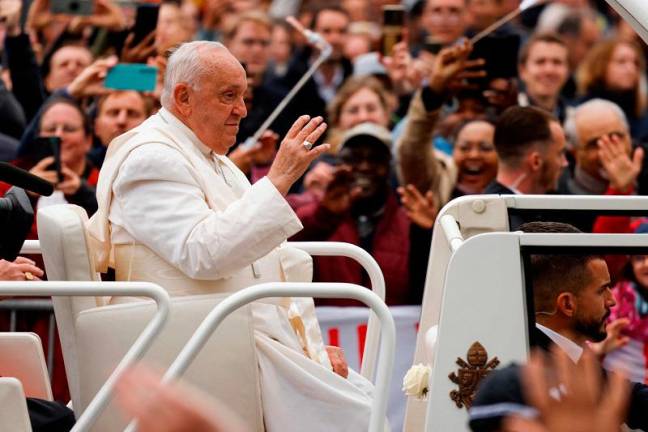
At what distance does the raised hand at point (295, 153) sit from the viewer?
14.4 feet

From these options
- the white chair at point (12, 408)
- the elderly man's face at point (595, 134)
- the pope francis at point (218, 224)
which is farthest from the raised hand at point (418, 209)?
the white chair at point (12, 408)

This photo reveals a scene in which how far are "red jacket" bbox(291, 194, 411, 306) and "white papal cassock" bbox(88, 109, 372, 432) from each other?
2.96m

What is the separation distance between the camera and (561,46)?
397 inches

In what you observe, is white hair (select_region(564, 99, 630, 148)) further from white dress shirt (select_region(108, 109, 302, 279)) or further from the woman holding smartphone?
white dress shirt (select_region(108, 109, 302, 279))

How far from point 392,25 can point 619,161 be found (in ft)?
5.85

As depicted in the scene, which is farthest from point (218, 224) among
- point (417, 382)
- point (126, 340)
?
point (417, 382)

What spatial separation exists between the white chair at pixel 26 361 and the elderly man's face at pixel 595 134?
4.74m

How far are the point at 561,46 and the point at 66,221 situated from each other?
6.25 m

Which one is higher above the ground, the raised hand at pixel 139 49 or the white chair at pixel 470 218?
the raised hand at pixel 139 49

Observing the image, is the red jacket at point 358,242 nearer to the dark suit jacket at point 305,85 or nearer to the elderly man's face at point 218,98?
the dark suit jacket at point 305,85

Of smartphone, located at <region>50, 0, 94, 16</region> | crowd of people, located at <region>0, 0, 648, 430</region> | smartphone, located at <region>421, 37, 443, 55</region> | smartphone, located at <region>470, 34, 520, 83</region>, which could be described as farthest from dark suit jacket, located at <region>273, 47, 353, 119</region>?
smartphone, located at <region>50, 0, 94, 16</region>

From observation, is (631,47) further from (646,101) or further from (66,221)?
(66,221)

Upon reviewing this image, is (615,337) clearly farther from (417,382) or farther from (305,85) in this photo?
(305,85)

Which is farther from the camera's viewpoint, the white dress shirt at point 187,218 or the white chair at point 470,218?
the white chair at point 470,218
